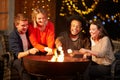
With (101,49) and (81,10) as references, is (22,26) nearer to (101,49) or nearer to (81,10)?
(101,49)

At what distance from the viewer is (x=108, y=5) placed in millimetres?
7598

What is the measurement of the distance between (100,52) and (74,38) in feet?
1.73

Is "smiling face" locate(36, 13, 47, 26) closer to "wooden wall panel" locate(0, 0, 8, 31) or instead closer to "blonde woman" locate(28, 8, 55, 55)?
"blonde woman" locate(28, 8, 55, 55)

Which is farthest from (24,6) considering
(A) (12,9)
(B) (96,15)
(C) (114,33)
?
(C) (114,33)

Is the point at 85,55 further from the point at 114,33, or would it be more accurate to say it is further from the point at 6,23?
the point at 114,33

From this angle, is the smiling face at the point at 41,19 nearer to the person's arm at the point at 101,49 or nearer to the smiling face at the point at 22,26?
the smiling face at the point at 22,26

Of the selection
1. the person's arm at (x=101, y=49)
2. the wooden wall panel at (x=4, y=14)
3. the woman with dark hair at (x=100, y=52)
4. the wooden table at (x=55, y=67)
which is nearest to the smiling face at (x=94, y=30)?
the woman with dark hair at (x=100, y=52)

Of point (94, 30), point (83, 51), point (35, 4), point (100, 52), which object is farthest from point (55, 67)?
point (35, 4)

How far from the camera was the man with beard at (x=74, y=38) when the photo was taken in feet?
16.4

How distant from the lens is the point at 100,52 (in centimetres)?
475

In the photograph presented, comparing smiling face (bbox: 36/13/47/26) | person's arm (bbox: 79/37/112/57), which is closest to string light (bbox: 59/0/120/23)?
smiling face (bbox: 36/13/47/26)

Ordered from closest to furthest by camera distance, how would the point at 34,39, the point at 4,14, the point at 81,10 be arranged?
the point at 34,39 < the point at 4,14 < the point at 81,10

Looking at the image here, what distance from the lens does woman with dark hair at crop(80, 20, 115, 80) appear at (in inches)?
188

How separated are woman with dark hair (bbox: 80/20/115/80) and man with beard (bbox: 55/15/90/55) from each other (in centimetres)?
20
